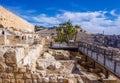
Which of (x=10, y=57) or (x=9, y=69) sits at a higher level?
(x=10, y=57)

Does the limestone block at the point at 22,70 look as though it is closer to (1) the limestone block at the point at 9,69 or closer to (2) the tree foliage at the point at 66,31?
(1) the limestone block at the point at 9,69

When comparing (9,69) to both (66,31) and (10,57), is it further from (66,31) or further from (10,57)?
(66,31)

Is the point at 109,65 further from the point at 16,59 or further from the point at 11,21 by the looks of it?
the point at 11,21

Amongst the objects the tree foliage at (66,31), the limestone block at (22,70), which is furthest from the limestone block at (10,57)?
the tree foliage at (66,31)

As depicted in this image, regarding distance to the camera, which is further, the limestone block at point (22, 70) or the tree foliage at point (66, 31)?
the tree foliage at point (66, 31)

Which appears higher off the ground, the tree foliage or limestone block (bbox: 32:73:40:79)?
the tree foliage

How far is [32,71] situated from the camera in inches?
257

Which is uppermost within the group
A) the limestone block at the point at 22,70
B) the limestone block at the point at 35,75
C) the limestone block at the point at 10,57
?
the limestone block at the point at 10,57

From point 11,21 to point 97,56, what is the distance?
1339 inches

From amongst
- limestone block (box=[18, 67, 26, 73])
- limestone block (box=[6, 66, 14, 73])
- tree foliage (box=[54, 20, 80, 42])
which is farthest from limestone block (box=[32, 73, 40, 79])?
tree foliage (box=[54, 20, 80, 42])

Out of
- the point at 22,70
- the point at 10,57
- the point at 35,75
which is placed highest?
the point at 10,57

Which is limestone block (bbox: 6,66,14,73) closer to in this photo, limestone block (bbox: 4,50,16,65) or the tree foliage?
limestone block (bbox: 4,50,16,65)

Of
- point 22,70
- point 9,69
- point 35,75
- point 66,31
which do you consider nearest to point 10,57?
point 9,69

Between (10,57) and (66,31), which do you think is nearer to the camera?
(10,57)
